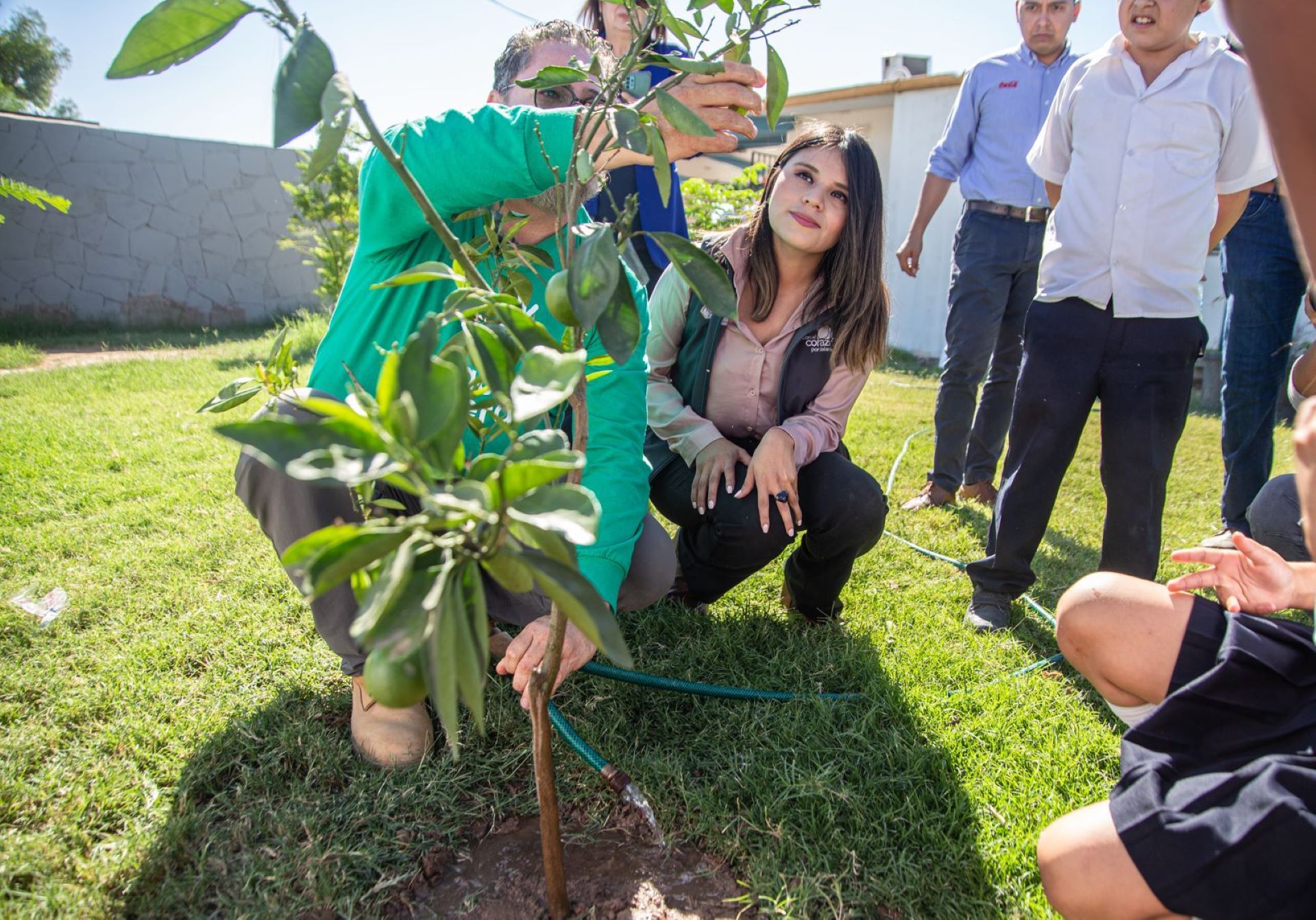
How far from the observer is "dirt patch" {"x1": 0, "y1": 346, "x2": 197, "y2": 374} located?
7.12m

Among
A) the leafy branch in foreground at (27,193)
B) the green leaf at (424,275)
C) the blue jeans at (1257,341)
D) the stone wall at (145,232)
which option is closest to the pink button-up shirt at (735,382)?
the green leaf at (424,275)

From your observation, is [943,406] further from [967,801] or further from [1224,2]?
[1224,2]

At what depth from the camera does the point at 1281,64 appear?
880mm

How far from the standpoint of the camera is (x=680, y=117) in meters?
0.99

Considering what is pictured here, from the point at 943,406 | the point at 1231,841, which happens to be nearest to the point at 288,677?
the point at 1231,841

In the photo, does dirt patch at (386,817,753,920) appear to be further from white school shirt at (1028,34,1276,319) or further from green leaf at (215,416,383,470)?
white school shirt at (1028,34,1276,319)

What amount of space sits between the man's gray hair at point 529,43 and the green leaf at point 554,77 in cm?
98

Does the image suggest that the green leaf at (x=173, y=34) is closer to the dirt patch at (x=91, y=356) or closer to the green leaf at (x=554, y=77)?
the green leaf at (x=554, y=77)

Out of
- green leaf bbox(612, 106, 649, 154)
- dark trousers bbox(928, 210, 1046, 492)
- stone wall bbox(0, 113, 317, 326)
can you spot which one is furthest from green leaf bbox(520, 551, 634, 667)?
stone wall bbox(0, 113, 317, 326)

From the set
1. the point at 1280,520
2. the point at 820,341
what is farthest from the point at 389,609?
A: the point at 1280,520

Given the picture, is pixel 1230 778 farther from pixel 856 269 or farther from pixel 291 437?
pixel 856 269

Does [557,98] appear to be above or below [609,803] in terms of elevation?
above

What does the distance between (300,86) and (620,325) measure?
397 mm

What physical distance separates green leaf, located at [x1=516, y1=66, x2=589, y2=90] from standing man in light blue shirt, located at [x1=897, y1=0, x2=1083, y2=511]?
2.87 metres
